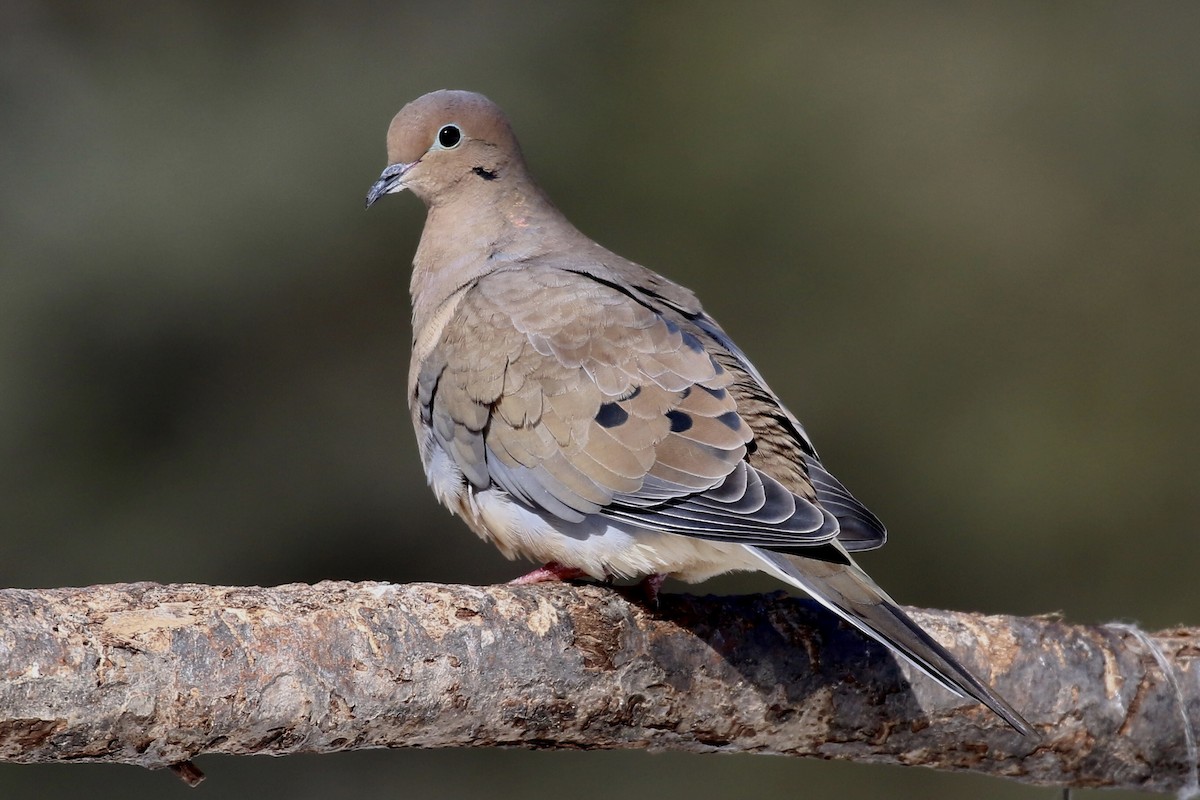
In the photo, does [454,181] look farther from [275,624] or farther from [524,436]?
[275,624]

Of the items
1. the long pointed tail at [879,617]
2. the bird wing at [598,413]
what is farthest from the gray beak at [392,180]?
the long pointed tail at [879,617]

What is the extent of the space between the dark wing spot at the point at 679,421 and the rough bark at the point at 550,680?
0.96 ft

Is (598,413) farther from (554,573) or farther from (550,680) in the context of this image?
(550,680)

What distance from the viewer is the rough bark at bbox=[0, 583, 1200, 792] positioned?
1.65 metres

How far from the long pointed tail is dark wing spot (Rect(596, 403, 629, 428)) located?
0.34 meters

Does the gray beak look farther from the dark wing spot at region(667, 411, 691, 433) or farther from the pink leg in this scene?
the pink leg

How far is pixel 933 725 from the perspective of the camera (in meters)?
2.21

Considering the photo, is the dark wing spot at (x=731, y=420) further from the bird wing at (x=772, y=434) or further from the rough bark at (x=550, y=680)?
the rough bark at (x=550, y=680)

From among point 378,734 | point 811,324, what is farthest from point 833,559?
point 811,324

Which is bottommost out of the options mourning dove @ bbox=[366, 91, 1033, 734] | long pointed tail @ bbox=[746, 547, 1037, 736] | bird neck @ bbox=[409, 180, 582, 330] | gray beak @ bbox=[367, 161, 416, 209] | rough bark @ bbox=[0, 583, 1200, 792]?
rough bark @ bbox=[0, 583, 1200, 792]

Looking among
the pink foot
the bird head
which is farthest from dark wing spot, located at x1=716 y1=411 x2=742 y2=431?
the bird head

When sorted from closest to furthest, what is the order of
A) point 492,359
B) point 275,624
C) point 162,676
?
point 162,676
point 275,624
point 492,359

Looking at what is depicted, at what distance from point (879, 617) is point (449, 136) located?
1.48 m

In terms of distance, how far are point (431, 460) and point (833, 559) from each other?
2.87 ft
